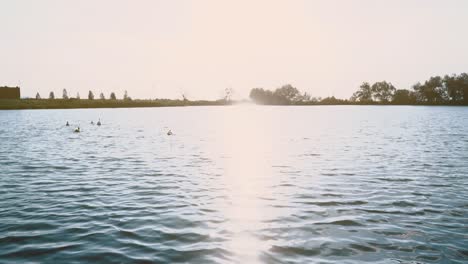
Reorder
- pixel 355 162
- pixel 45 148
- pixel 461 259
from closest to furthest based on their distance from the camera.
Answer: pixel 461 259
pixel 355 162
pixel 45 148

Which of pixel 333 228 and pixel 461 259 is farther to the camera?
pixel 333 228

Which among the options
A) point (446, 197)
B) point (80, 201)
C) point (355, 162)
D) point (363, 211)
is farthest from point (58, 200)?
point (355, 162)

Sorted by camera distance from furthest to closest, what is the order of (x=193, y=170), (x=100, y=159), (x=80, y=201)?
(x=100, y=159)
(x=193, y=170)
(x=80, y=201)

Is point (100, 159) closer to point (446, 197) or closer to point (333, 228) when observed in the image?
point (333, 228)

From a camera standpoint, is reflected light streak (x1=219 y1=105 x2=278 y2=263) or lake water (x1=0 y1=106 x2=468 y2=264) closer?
lake water (x1=0 y1=106 x2=468 y2=264)

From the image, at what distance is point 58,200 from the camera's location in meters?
16.0

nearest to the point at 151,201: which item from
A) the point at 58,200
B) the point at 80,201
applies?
the point at 80,201

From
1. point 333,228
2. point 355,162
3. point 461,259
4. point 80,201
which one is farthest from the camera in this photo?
point 355,162

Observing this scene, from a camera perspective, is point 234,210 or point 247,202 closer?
point 234,210

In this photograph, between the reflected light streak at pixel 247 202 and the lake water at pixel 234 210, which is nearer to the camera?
the lake water at pixel 234 210

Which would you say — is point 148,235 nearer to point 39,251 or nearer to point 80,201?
point 39,251

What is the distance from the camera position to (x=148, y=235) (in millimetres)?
11406

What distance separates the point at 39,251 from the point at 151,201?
236 inches

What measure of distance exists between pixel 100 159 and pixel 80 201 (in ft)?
44.6
